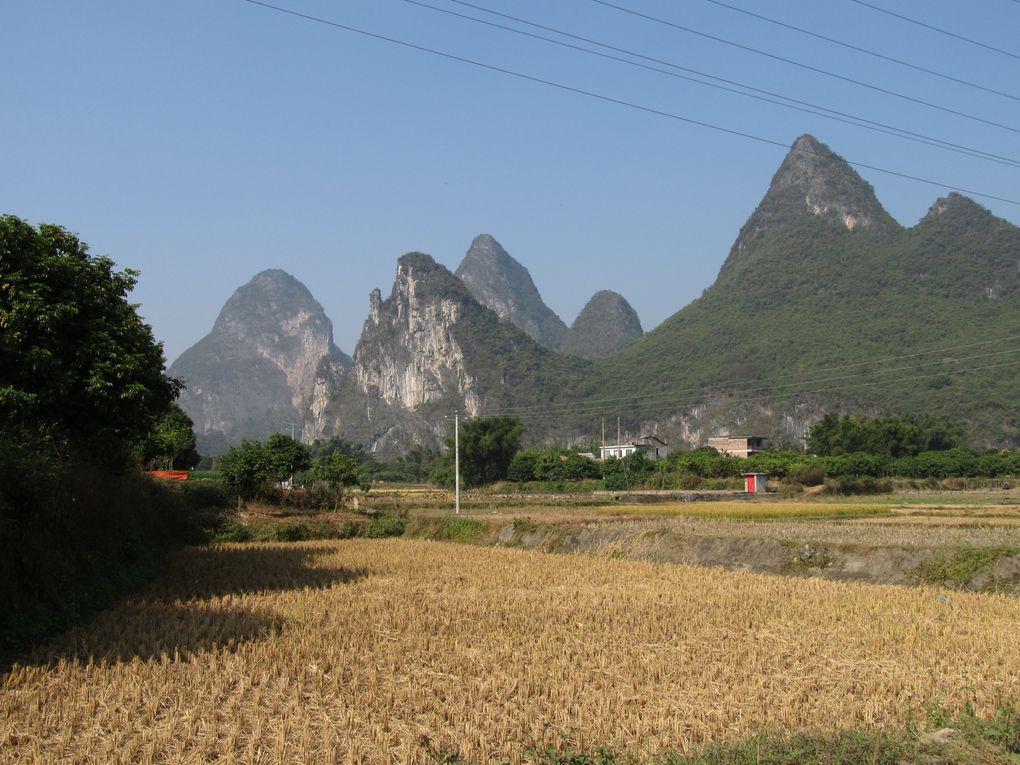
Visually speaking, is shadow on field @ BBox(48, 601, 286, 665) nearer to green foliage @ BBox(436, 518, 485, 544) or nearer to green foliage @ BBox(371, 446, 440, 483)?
green foliage @ BBox(436, 518, 485, 544)

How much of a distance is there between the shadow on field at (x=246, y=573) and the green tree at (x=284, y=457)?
11.7 metres

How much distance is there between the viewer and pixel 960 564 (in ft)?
47.2

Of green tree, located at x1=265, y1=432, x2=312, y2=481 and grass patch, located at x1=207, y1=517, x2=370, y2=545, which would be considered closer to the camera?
grass patch, located at x1=207, y1=517, x2=370, y2=545

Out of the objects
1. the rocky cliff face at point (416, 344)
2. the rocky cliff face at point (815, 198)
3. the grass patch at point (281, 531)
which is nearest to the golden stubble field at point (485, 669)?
the grass patch at point (281, 531)

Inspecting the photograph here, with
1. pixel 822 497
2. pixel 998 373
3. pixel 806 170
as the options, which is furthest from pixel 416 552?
pixel 806 170

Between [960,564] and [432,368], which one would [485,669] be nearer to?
[960,564]

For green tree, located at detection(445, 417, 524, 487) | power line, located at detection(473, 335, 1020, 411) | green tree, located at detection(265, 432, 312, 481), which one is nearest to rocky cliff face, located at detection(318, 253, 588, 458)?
power line, located at detection(473, 335, 1020, 411)

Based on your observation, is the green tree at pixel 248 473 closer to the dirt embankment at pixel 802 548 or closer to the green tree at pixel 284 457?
the green tree at pixel 284 457

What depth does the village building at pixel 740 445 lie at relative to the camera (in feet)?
295

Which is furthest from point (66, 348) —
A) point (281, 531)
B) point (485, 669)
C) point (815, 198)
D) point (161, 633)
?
point (815, 198)

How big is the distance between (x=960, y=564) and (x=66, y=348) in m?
15.2

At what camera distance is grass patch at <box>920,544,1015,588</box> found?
14094 mm

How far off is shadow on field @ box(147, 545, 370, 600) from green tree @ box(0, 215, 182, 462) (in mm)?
3012

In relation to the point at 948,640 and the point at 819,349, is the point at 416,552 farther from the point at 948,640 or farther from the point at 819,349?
the point at 819,349
